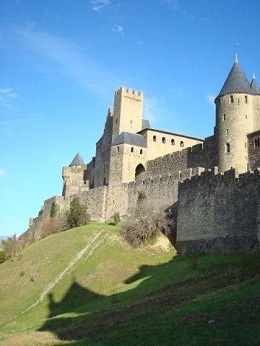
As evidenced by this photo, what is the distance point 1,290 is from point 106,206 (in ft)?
58.1

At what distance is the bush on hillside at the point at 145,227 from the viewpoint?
120 feet

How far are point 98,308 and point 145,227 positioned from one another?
45.8 feet

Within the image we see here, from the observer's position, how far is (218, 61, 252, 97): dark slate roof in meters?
41.3

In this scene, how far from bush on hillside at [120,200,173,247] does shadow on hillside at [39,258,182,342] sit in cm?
415

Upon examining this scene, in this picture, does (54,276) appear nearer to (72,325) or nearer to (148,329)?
(72,325)

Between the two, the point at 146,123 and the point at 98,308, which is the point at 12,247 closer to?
the point at 146,123

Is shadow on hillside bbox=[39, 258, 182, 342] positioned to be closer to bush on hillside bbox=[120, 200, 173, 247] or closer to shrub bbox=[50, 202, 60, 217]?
bush on hillside bbox=[120, 200, 173, 247]

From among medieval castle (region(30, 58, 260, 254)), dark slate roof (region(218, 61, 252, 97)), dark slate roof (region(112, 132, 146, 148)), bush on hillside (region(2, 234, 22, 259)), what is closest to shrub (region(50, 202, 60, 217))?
medieval castle (region(30, 58, 260, 254))

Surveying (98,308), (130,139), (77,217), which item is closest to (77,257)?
(77,217)

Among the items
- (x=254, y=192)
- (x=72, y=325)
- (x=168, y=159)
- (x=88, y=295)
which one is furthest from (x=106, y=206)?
(x=72, y=325)

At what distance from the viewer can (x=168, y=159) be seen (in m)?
50.8

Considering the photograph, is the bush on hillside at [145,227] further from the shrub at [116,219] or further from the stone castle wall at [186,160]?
the stone castle wall at [186,160]

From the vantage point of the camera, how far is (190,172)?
4275cm

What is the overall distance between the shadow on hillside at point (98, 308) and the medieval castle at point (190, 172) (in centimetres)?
403
